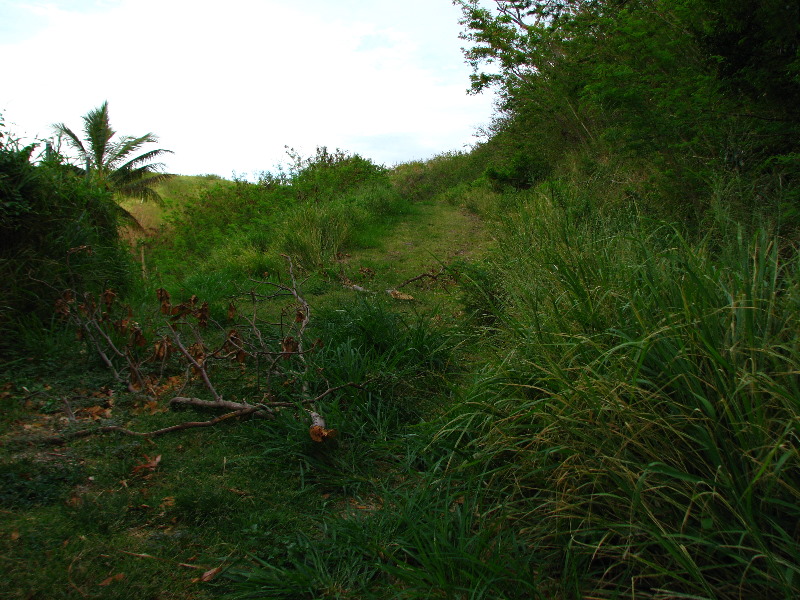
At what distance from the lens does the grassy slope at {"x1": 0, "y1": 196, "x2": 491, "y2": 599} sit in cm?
207

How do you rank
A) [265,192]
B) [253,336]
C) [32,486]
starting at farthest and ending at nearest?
[265,192] < [253,336] < [32,486]

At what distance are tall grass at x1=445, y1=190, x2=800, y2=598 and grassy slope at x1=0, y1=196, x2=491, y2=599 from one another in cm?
98

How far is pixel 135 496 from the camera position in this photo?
2621 mm

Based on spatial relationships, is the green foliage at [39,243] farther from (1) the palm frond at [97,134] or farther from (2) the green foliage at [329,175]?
(1) the palm frond at [97,134]

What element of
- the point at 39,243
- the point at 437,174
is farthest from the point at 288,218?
the point at 437,174

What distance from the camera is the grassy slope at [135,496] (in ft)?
6.79

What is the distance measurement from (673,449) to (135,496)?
230cm

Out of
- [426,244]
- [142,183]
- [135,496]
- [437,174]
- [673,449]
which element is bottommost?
[135,496]

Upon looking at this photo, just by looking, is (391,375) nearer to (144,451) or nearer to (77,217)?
(144,451)

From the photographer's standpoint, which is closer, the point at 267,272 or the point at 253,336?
the point at 253,336

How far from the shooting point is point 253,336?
4.50 m

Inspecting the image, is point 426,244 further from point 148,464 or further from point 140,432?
point 148,464

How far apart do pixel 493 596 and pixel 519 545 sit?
27cm

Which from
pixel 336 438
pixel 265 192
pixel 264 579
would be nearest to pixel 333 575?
pixel 264 579
